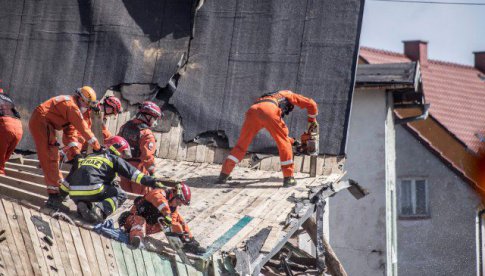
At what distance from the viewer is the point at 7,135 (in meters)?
11.5

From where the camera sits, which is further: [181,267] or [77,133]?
[77,133]

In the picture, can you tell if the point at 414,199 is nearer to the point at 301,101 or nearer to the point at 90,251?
the point at 301,101

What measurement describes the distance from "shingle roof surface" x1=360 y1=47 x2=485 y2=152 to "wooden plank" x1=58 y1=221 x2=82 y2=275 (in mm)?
16443

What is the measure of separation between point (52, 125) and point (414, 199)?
45.4 feet

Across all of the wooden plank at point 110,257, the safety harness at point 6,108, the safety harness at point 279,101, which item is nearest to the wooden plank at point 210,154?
the safety harness at point 279,101

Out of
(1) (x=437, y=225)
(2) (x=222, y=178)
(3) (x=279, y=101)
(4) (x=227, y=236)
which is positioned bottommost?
(4) (x=227, y=236)

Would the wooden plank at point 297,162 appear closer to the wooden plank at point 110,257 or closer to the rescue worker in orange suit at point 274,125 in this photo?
the rescue worker in orange suit at point 274,125

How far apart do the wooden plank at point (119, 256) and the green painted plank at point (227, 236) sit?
937 mm

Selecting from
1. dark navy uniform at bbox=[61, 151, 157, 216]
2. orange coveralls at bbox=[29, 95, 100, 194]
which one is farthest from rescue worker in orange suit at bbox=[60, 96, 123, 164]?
dark navy uniform at bbox=[61, 151, 157, 216]

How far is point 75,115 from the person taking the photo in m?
10.4

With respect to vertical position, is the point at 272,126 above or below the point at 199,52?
below

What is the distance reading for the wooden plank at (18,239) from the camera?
9.34 meters

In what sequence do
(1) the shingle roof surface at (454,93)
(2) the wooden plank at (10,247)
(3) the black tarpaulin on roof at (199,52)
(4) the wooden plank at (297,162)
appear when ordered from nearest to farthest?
(2) the wooden plank at (10,247) < (4) the wooden plank at (297,162) < (3) the black tarpaulin on roof at (199,52) < (1) the shingle roof surface at (454,93)

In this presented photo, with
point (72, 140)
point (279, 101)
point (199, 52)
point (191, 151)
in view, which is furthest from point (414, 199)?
point (72, 140)
